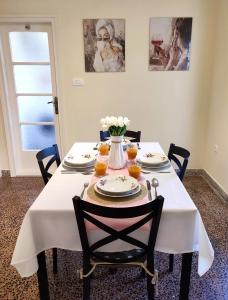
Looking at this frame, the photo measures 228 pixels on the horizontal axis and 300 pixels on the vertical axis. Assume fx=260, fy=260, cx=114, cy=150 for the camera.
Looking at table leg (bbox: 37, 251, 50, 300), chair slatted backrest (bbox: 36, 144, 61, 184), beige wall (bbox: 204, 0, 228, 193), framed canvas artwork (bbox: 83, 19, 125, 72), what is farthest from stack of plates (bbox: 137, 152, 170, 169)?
framed canvas artwork (bbox: 83, 19, 125, 72)

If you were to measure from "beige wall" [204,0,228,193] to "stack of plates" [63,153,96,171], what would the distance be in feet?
5.98

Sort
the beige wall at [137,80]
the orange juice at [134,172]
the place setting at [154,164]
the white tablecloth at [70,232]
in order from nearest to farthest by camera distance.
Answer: the white tablecloth at [70,232]
the orange juice at [134,172]
the place setting at [154,164]
the beige wall at [137,80]

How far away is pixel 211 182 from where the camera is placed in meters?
3.44

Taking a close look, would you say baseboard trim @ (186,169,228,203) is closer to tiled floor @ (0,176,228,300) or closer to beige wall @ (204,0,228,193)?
beige wall @ (204,0,228,193)

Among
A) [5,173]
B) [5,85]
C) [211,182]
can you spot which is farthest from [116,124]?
[5,173]

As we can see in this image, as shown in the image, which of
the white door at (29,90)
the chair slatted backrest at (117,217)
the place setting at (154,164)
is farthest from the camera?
the white door at (29,90)

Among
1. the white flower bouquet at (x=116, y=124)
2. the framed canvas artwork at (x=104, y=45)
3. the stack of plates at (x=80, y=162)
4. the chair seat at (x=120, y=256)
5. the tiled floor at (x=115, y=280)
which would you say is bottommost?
the tiled floor at (x=115, y=280)

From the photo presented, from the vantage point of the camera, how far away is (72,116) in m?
3.60

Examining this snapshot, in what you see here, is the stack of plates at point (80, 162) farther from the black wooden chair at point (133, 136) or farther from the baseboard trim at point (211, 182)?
the baseboard trim at point (211, 182)

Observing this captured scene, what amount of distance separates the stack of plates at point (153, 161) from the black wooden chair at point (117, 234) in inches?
23.9

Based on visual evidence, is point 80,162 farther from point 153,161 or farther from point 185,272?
point 185,272

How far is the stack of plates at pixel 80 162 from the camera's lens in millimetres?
1907

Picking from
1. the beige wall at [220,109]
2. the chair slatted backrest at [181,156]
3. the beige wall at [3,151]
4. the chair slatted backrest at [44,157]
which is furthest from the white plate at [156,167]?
the beige wall at [3,151]

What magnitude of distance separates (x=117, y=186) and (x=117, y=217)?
0.30 m
